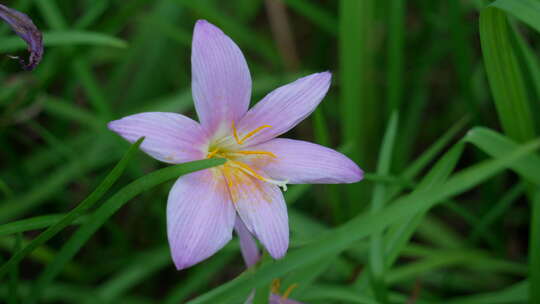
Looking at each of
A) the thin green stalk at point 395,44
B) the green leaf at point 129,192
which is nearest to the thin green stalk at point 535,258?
the thin green stalk at point 395,44

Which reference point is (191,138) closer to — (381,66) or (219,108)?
(219,108)

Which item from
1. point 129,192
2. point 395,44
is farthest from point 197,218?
point 395,44

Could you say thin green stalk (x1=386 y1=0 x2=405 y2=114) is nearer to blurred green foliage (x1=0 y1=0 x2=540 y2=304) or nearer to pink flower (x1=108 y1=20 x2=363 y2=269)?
blurred green foliage (x1=0 y1=0 x2=540 y2=304)

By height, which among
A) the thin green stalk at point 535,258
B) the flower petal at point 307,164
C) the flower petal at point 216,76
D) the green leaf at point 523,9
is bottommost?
the thin green stalk at point 535,258

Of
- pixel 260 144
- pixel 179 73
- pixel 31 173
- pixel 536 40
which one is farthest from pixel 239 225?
pixel 536 40

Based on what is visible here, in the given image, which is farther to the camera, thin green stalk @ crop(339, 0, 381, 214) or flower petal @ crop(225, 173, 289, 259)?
thin green stalk @ crop(339, 0, 381, 214)

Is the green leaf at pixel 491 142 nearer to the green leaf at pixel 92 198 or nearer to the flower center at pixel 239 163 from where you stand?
the flower center at pixel 239 163

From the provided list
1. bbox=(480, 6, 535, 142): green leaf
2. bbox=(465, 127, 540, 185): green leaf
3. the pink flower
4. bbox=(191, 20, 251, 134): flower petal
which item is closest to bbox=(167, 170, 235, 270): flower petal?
the pink flower
